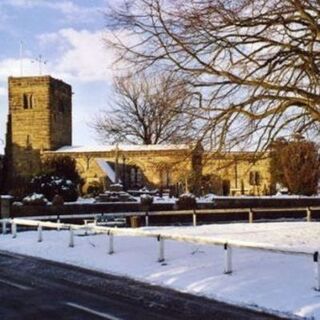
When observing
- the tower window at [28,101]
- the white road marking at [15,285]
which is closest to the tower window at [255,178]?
the tower window at [28,101]

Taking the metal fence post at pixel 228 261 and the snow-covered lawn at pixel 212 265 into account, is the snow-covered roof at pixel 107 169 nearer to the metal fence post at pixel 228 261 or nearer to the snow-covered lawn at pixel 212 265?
the snow-covered lawn at pixel 212 265

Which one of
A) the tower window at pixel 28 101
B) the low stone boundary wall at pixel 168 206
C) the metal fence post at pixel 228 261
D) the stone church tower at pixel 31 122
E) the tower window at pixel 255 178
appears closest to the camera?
the metal fence post at pixel 228 261

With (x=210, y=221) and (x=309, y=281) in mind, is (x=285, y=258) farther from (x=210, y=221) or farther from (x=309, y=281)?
(x=210, y=221)

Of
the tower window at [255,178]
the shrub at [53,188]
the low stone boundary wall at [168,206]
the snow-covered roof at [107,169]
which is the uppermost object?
the snow-covered roof at [107,169]

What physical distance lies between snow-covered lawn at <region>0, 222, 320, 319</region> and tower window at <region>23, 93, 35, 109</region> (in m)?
60.9

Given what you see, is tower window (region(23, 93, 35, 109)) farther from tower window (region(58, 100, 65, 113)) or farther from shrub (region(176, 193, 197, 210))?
shrub (region(176, 193, 197, 210))

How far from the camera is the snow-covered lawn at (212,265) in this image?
1207 cm

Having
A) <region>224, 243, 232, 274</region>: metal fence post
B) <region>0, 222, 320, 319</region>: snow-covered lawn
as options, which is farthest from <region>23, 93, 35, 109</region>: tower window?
<region>224, 243, 232, 274</region>: metal fence post

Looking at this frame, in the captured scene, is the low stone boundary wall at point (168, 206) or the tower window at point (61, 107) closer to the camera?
the low stone boundary wall at point (168, 206)

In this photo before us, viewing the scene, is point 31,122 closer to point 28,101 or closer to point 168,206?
point 28,101

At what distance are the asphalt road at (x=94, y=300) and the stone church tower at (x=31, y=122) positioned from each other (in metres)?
67.2

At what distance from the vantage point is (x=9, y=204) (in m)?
33.7

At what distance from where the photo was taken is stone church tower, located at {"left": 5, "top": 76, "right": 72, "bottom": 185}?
3268 inches

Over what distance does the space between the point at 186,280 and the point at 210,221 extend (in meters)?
23.2
